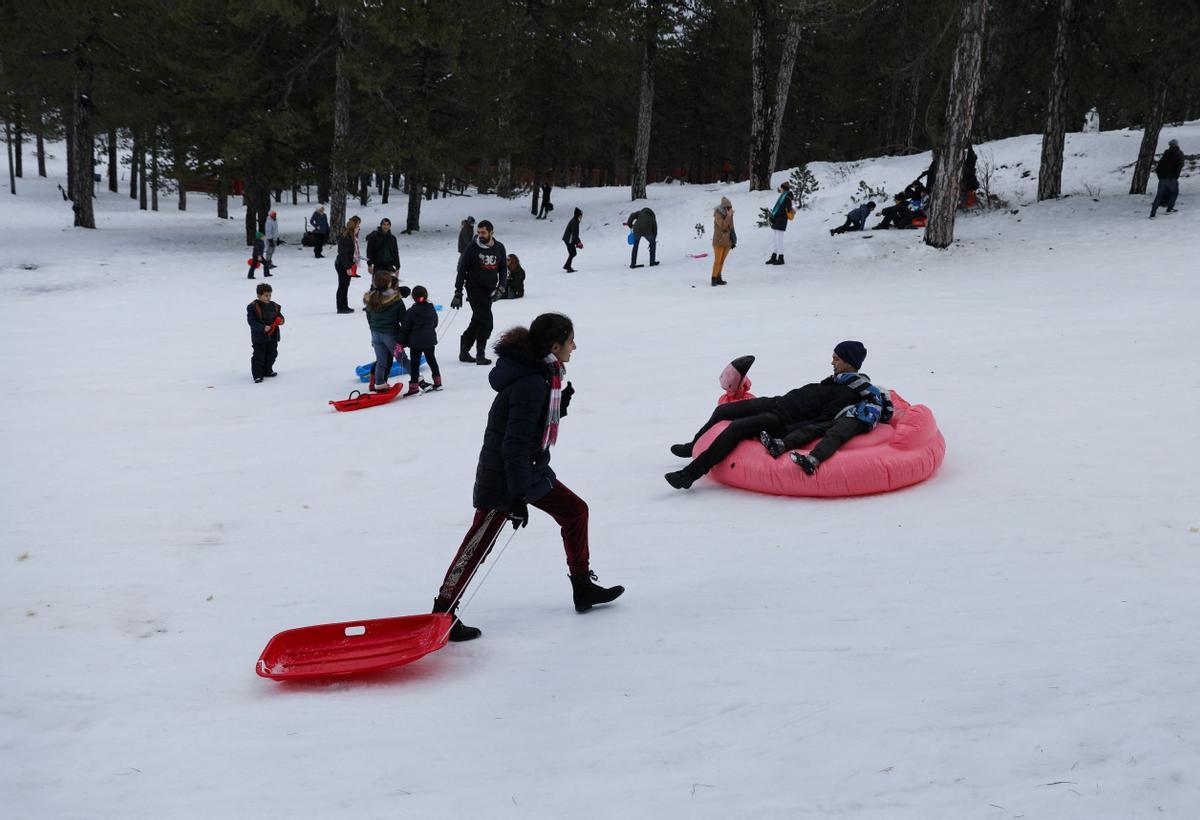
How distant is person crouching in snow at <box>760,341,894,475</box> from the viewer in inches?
247

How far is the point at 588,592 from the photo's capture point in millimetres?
4781

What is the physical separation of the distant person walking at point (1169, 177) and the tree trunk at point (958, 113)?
12.7 ft

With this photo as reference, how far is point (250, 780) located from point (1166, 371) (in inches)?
350

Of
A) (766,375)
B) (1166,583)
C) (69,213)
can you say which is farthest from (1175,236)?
(69,213)

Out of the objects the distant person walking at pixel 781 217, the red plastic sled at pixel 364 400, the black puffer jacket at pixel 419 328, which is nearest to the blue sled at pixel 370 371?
the red plastic sled at pixel 364 400

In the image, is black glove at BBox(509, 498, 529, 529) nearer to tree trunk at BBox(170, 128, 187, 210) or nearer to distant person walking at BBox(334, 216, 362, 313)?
distant person walking at BBox(334, 216, 362, 313)

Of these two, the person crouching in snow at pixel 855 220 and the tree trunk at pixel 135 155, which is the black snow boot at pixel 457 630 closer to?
the person crouching in snow at pixel 855 220

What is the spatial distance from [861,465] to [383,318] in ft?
20.4

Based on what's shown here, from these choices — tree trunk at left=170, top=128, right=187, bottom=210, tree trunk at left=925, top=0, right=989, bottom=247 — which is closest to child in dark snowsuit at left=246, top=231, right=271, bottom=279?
tree trunk at left=170, top=128, right=187, bottom=210

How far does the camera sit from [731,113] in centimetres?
4028

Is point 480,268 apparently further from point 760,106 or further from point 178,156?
point 178,156

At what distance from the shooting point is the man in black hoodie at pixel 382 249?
580 inches

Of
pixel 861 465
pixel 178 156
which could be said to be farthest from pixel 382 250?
pixel 178 156

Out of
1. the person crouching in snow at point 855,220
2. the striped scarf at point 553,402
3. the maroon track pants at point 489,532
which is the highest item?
the person crouching in snow at point 855,220
